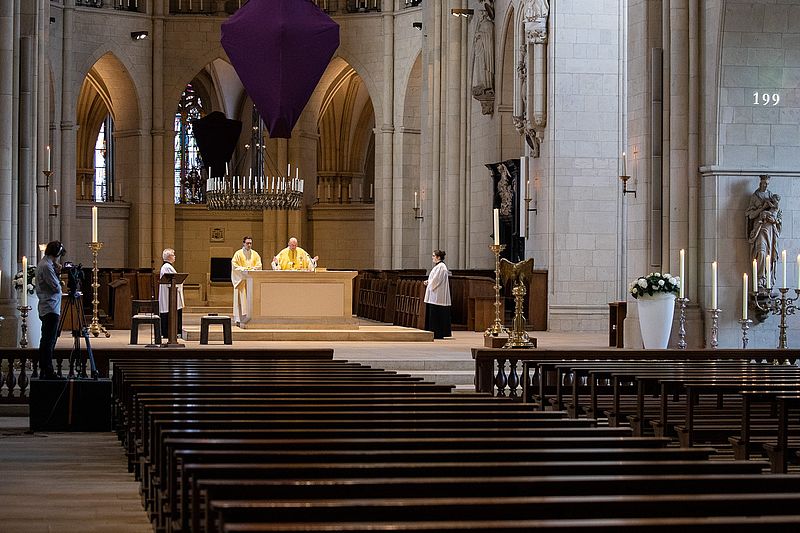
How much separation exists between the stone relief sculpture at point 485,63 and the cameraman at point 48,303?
1453cm

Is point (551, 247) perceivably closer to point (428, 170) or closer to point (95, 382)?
point (428, 170)

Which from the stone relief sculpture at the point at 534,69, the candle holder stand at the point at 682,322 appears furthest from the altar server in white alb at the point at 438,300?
the candle holder stand at the point at 682,322

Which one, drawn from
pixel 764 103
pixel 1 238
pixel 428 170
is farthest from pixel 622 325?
pixel 428 170

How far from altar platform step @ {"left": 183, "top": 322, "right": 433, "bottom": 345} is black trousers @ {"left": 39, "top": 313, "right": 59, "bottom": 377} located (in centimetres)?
663

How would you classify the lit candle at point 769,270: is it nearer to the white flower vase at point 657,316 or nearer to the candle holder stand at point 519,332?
the white flower vase at point 657,316

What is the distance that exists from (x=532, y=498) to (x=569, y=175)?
61.8ft

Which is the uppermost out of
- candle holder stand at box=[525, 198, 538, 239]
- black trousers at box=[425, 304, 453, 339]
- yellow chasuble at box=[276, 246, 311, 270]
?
candle holder stand at box=[525, 198, 538, 239]

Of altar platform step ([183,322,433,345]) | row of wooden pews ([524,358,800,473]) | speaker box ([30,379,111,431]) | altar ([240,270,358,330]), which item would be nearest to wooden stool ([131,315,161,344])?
altar platform step ([183,322,433,345])

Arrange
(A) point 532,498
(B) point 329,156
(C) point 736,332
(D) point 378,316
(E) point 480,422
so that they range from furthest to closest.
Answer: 1. (B) point 329,156
2. (D) point 378,316
3. (C) point 736,332
4. (E) point 480,422
5. (A) point 532,498

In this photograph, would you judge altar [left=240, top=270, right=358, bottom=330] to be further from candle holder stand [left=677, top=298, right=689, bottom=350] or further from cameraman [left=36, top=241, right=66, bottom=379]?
cameraman [left=36, top=241, right=66, bottom=379]

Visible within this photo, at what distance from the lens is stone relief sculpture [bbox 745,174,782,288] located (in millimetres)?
15297

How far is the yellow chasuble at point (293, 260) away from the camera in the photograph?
19.6 meters

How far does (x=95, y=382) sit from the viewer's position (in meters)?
10.5

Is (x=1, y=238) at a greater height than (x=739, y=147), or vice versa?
(x=739, y=147)
